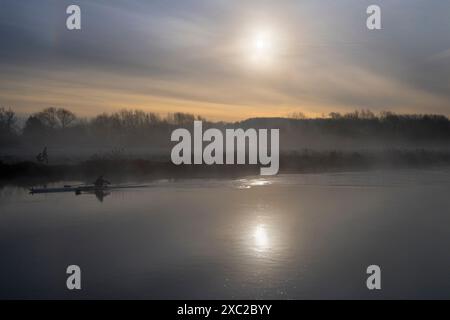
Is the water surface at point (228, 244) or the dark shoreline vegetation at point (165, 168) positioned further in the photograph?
the dark shoreline vegetation at point (165, 168)

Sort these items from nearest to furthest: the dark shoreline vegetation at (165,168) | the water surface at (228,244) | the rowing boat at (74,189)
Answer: the water surface at (228,244) < the rowing boat at (74,189) < the dark shoreline vegetation at (165,168)

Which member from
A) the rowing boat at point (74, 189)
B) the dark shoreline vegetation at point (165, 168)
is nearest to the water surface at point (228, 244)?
the rowing boat at point (74, 189)

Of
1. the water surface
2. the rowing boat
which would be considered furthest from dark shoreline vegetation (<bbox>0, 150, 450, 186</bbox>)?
the water surface

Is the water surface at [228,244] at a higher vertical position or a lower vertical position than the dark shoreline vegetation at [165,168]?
lower

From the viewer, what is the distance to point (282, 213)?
44.1 feet

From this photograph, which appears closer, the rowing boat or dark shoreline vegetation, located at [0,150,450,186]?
the rowing boat

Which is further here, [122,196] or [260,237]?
[122,196]

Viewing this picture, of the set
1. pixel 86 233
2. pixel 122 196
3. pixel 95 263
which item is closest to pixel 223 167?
pixel 122 196

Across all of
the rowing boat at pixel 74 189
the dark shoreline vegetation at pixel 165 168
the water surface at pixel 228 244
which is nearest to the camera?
the water surface at pixel 228 244

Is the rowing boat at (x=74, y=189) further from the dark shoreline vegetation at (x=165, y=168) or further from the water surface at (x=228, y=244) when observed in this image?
the dark shoreline vegetation at (x=165, y=168)

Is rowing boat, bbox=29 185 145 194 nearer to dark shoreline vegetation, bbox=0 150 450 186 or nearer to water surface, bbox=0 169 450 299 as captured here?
water surface, bbox=0 169 450 299
